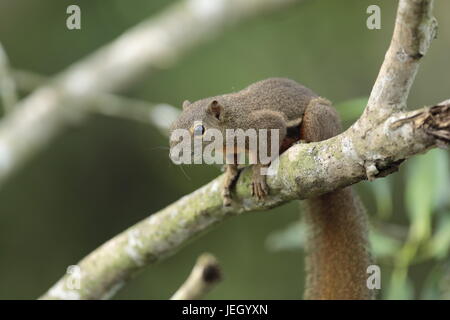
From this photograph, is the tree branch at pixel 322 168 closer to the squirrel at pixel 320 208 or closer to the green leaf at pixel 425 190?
the squirrel at pixel 320 208

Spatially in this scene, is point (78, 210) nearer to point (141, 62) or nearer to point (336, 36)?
point (141, 62)

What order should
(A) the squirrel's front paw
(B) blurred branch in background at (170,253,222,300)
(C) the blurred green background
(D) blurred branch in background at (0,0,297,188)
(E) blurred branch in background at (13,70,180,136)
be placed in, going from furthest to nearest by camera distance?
(C) the blurred green background < (D) blurred branch in background at (0,0,297,188) < (E) blurred branch in background at (13,70,180,136) < (B) blurred branch in background at (170,253,222,300) < (A) the squirrel's front paw

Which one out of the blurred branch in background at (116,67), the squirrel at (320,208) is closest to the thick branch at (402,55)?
the squirrel at (320,208)

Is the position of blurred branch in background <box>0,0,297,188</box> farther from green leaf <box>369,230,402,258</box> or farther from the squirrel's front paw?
the squirrel's front paw

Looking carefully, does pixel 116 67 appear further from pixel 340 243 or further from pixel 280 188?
pixel 280 188

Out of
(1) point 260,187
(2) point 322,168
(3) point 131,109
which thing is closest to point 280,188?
(1) point 260,187

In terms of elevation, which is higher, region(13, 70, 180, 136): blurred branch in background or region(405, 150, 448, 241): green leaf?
region(13, 70, 180, 136): blurred branch in background

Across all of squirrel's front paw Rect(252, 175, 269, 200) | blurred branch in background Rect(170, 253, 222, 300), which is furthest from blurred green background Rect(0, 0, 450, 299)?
squirrel's front paw Rect(252, 175, 269, 200)
